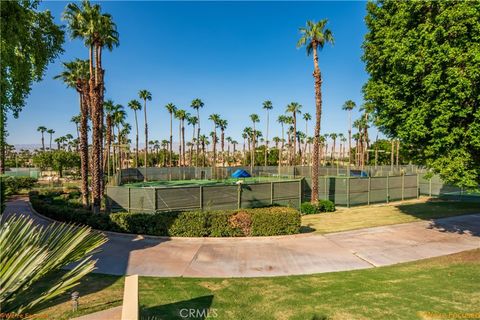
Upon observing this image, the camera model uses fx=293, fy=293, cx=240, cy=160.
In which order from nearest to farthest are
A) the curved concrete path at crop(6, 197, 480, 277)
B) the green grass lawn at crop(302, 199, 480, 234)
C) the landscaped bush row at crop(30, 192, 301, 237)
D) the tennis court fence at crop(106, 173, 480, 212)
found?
the curved concrete path at crop(6, 197, 480, 277)
the landscaped bush row at crop(30, 192, 301, 237)
the tennis court fence at crop(106, 173, 480, 212)
the green grass lawn at crop(302, 199, 480, 234)

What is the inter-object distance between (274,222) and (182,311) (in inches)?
319

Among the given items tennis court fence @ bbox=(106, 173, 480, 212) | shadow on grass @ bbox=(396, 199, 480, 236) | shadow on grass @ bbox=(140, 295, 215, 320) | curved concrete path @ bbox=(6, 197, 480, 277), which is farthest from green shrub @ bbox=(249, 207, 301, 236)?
shadow on grass @ bbox=(396, 199, 480, 236)

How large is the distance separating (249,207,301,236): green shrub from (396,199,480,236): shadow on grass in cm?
809

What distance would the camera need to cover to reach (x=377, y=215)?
19.9 m

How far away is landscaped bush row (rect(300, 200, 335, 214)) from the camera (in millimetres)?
21656

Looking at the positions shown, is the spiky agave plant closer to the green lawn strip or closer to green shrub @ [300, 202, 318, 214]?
the green lawn strip

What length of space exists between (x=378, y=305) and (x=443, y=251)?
23.2 ft

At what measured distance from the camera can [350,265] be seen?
34.4 feet

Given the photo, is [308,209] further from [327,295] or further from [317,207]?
[327,295]

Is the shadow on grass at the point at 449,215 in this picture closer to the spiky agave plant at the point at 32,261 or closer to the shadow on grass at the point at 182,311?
the shadow on grass at the point at 182,311

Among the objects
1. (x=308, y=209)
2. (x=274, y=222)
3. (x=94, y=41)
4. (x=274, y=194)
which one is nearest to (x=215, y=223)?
(x=274, y=222)

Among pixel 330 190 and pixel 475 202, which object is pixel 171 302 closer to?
pixel 330 190

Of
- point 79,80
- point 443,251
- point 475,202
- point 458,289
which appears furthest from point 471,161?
point 79,80

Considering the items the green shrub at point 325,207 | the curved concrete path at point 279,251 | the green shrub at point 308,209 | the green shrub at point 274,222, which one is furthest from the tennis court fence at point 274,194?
the green shrub at point 274,222
